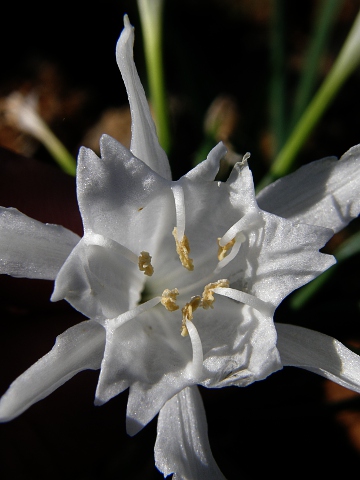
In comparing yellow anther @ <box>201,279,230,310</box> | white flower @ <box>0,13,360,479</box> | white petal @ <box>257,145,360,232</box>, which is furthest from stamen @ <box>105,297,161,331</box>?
white petal @ <box>257,145,360,232</box>

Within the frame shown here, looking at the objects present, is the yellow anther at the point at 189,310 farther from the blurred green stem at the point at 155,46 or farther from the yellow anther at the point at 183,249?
the blurred green stem at the point at 155,46


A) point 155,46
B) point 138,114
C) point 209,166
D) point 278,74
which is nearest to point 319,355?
point 209,166

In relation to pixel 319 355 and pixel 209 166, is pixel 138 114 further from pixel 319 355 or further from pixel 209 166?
pixel 319 355

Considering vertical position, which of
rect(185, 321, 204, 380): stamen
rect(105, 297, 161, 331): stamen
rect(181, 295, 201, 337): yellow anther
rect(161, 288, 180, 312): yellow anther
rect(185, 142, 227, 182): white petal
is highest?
rect(185, 142, 227, 182): white petal

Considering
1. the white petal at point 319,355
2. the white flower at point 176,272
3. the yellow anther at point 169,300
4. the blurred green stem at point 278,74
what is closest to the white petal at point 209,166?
the white flower at point 176,272

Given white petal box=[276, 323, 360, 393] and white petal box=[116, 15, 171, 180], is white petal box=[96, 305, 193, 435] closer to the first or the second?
white petal box=[276, 323, 360, 393]

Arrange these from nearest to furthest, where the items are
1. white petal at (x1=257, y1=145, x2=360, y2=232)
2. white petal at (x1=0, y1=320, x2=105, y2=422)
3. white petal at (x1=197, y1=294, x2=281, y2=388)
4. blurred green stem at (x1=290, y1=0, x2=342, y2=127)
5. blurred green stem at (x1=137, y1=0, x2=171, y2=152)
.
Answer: white petal at (x1=0, y1=320, x2=105, y2=422)
white petal at (x1=197, y1=294, x2=281, y2=388)
white petal at (x1=257, y1=145, x2=360, y2=232)
blurred green stem at (x1=137, y1=0, x2=171, y2=152)
blurred green stem at (x1=290, y1=0, x2=342, y2=127)
